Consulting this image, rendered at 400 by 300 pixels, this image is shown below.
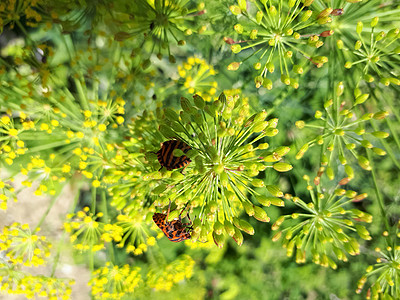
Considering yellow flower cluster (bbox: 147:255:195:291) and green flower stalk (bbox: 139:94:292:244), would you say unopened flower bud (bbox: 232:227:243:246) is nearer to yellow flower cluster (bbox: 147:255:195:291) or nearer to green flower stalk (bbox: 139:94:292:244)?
green flower stalk (bbox: 139:94:292:244)

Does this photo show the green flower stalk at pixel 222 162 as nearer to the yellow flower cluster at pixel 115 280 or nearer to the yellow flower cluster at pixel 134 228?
the yellow flower cluster at pixel 134 228

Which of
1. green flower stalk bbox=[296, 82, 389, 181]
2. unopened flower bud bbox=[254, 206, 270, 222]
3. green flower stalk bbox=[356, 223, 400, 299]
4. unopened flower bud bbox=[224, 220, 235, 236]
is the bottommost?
green flower stalk bbox=[356, 223, 400, 299]

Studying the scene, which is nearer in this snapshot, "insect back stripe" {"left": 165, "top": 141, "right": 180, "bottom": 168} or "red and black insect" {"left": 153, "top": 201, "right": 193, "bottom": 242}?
"insect back stripe" {"left": 165, "top": 141, "right": 180, "bottom": 168}

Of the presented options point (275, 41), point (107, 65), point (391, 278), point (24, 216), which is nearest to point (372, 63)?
point (275, 41)

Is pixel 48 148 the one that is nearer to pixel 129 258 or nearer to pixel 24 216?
pixel 24 216

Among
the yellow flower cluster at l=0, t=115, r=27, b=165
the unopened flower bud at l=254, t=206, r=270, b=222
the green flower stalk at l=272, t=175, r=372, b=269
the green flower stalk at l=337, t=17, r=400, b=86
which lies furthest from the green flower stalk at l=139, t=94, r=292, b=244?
the yellow flower cluster at l=0, t=115, r=27, b=165

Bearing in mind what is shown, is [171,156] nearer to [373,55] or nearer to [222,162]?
[222,162]

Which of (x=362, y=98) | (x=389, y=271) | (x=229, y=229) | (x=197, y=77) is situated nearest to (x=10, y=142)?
(x=197, y=77)

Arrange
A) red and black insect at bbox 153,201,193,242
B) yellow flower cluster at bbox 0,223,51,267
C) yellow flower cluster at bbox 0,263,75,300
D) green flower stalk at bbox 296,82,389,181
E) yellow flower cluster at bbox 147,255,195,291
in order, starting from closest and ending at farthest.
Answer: green flower stalk at bbox 296,82,389,181, red and black insect at bbox 153,201,193,242, yellow flower cluster at bbox 0,223,51,267, yellow flower cluster at bbox 0,263,75,300, yellow flower cluster at bbox 147,255,195,291

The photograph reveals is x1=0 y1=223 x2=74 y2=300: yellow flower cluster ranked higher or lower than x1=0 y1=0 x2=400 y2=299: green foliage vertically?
lower
